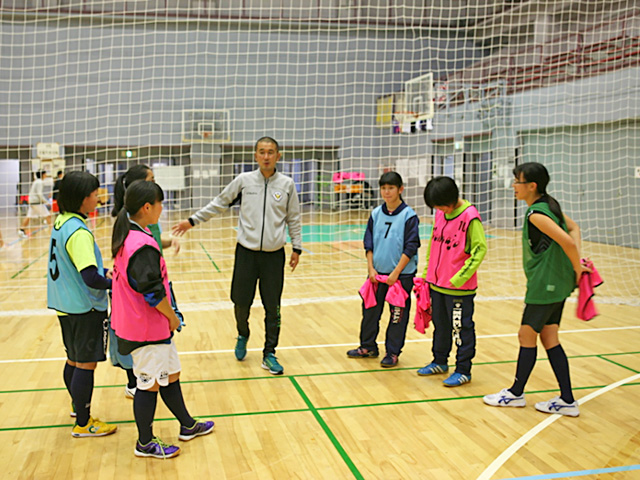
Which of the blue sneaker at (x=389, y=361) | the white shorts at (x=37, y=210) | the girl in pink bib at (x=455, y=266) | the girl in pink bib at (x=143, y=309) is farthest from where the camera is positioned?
the white shorts at (x=37, y=210)

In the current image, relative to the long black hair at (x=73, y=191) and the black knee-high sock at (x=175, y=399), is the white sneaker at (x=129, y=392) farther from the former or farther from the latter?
the long black hair at (x=73, y=191)

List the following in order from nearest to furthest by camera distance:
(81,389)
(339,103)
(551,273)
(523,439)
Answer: (81,389), (523,439), (551,273), (339,103)

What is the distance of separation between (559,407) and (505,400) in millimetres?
297

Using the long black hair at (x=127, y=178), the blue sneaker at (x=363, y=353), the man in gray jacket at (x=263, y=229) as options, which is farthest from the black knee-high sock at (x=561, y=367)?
the long black hair at (x=127, y=178)

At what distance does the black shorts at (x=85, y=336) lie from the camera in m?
3.01

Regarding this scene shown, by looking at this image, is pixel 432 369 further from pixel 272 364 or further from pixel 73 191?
pixel 73 191

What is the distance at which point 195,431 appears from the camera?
315 centimetres

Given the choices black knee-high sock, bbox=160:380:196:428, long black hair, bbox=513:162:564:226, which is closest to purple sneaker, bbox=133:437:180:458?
black knee-high sock, bbox=160:380:196:428

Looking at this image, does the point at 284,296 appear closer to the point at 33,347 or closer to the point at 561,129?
the point at 33,347

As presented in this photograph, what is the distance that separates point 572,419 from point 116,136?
15703mm

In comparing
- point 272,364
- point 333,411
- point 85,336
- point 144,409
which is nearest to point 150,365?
point 144,409

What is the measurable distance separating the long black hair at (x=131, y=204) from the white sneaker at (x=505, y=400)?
226 centimetres

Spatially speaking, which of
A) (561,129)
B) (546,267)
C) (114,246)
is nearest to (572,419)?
(546,267)

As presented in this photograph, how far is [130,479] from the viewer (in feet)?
8.91
